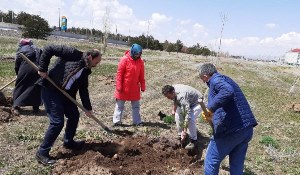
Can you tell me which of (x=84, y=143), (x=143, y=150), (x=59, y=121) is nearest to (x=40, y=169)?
(x=59, y=121)

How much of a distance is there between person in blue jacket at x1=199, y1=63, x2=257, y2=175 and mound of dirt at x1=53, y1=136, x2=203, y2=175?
1.33 metres

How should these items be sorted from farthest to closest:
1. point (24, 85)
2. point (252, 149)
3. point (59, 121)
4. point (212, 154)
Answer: point (24, 85), point (252, 149), point (59, 121), point (212, 154)

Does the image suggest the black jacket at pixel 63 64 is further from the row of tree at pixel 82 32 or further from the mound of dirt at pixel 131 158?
the row of tree at pixel 82 32

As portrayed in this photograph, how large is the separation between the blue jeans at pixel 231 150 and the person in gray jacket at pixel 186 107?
202 cm

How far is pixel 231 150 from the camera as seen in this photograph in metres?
5.37

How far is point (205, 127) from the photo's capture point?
998cm

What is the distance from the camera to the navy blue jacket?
5.04m

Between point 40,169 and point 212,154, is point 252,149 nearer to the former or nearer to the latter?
point 212,154

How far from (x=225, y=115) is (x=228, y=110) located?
0.08 metres

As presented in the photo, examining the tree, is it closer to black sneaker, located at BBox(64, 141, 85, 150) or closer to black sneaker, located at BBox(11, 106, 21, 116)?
black sneaker, located at BBox(11, 106, 21, 116)

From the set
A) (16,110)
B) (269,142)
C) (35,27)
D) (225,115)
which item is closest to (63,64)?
(225,115)

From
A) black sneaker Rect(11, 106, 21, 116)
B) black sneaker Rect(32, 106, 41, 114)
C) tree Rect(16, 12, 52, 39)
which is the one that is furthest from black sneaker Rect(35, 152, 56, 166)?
tree Rect(16, 12, 52, 39)

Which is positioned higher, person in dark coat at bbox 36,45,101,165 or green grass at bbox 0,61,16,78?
person in dark coat at bbox 36,45,101,165

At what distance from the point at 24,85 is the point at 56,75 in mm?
3656
